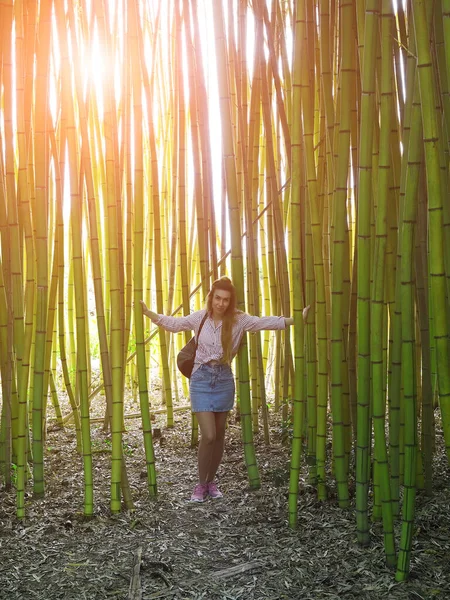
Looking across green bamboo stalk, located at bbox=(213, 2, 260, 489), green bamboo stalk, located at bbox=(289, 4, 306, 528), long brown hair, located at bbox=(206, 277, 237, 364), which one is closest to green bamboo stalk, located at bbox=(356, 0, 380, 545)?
green bamboo stalk, located at bbox=(289, 4, 306, 528)

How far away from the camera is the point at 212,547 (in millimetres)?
2201

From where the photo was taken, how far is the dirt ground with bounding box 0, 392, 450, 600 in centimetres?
188

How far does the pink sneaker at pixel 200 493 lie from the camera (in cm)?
264

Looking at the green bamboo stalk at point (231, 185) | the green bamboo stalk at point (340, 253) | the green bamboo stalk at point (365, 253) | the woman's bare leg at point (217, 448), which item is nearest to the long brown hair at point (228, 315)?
the green bamboo stalk at point (231, 185)

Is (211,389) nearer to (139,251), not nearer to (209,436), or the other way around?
(209,436)

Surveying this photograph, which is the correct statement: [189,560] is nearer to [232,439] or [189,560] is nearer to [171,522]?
[171,522]

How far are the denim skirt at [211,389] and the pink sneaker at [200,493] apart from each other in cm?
29

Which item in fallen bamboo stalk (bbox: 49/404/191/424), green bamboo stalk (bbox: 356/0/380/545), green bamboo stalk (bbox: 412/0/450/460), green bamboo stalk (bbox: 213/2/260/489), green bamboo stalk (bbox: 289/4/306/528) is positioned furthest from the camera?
fallen bamboo stalk (bbox: 49/404/191/424)

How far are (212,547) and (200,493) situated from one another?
0.46 meters

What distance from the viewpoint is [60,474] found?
2.93 m

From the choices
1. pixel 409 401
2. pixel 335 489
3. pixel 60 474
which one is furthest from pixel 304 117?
pixel 60 474

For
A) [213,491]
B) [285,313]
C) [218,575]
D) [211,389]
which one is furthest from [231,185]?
[218,575]

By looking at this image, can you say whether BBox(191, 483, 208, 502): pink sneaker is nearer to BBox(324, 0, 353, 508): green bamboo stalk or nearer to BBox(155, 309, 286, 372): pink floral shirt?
BBox(155, 309, 286, 372): pink floral shirt

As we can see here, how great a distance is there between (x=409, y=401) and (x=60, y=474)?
5.67 ft
